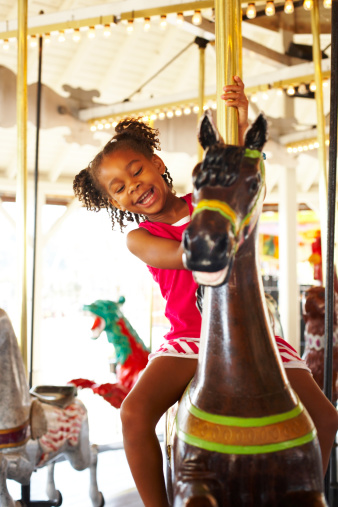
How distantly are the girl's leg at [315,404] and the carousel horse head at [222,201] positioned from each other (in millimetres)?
407

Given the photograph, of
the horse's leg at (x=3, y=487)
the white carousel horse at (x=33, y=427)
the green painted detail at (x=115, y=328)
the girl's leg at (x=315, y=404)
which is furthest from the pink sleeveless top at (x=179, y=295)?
the green painted detail at (x=115, y=328)

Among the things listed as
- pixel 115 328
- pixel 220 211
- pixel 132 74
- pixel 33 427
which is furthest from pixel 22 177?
pixel 132 74

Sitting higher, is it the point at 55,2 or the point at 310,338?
the point at 55,2

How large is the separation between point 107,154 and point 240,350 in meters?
0.71

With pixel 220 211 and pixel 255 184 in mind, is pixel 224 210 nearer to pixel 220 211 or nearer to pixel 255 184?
pixel 220 211

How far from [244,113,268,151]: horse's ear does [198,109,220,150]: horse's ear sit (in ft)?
0.21

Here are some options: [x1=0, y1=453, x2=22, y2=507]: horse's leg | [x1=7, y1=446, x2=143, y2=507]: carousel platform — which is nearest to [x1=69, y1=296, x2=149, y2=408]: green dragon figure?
[x1=7, y1=446, x2=143, y2=507]: carousel platform

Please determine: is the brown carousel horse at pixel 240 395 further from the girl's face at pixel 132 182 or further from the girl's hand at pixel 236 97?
the girl's face at pixel 132 182

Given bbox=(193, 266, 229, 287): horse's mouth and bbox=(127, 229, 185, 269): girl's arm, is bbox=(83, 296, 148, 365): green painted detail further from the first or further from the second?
bbox=(193, 266, 229, 287): horse's mouth

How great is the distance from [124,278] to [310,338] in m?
8.69

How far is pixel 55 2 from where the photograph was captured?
18.7 ft

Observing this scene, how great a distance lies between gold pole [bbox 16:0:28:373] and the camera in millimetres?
2576

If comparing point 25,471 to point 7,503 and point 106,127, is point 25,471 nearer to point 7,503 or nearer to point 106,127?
point 7,503

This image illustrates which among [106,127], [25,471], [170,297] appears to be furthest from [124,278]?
[170,297]
